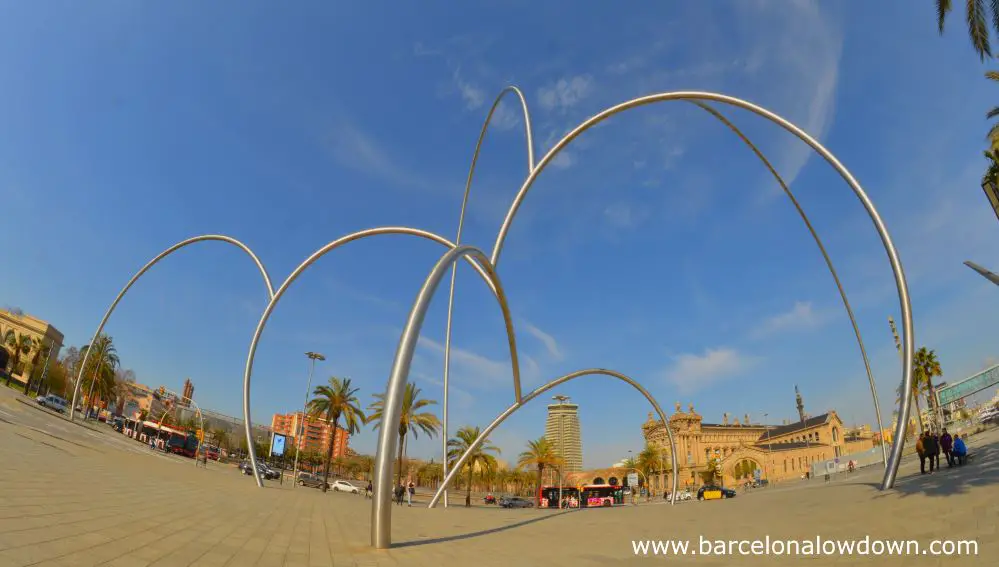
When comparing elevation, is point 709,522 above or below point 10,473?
below

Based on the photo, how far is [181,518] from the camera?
10.4m

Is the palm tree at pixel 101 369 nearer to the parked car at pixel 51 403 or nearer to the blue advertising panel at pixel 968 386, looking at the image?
the parked car at pixel 51 403

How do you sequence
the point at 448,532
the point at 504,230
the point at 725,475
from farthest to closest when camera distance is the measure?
the point at 725,475
the point at 504,230
the point at 448,532

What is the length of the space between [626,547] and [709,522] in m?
6.12

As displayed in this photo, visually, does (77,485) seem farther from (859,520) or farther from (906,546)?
(859,520)

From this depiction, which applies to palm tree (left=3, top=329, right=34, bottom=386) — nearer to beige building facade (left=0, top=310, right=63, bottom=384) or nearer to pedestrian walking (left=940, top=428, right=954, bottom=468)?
beige building facade (left=0, top=310, right=63, bottom=384)

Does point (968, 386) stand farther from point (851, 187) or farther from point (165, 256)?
point (165, 256)

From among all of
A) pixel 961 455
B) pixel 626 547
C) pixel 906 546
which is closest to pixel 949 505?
pixel 906 546

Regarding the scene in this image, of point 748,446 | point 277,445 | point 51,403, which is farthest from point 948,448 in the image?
point 748,446

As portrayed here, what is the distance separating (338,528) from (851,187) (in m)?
21.2

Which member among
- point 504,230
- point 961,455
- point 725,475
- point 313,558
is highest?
point 504,230

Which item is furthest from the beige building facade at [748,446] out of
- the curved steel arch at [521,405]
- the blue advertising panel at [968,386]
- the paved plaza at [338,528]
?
the paved plaza at [338,528]

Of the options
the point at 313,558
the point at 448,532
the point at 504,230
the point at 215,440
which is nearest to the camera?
the point at 313,558

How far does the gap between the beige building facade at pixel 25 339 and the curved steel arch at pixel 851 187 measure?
Result: 9859cm
